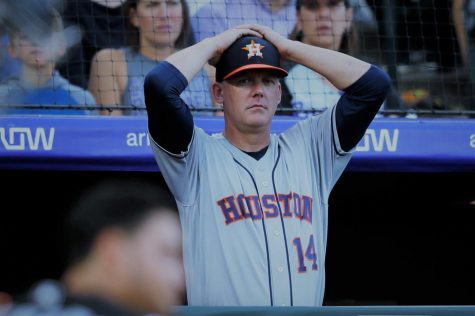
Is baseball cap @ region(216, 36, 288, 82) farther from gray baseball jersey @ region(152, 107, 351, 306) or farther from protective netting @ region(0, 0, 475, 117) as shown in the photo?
protective netting @ region(0, 0, 475, 117)

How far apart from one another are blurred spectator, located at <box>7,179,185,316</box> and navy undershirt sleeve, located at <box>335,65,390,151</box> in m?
1.66

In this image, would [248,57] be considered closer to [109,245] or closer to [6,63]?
[109,245]

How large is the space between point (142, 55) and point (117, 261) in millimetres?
3543

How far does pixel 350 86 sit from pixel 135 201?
5.81 feet

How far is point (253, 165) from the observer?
354cm

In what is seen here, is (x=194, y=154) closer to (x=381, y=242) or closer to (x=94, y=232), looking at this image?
(x=94, y=232)

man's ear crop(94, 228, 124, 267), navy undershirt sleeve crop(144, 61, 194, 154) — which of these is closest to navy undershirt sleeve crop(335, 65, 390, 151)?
navy undershirt sleeve crop(144, 61, 194, 154)

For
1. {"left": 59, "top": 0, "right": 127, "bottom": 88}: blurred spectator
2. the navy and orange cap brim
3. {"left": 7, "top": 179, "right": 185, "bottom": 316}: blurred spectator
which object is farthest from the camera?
{"left": 59, "top": 0, "right": 127, "bottom": 88}: blurred spectator

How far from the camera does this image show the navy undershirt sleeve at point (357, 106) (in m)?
3.63

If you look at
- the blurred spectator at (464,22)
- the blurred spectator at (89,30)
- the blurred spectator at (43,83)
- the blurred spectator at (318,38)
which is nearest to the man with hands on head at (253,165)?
the blurred spectator at (43,83)

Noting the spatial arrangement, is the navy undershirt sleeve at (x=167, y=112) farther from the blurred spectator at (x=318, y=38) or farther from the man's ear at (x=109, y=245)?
the blurred spectator at (x=318, y=38)

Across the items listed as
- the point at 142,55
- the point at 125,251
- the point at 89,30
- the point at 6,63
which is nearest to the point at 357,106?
the point at 125,251

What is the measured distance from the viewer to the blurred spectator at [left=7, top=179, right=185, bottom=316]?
192cm

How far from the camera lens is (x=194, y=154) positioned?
139 inches
